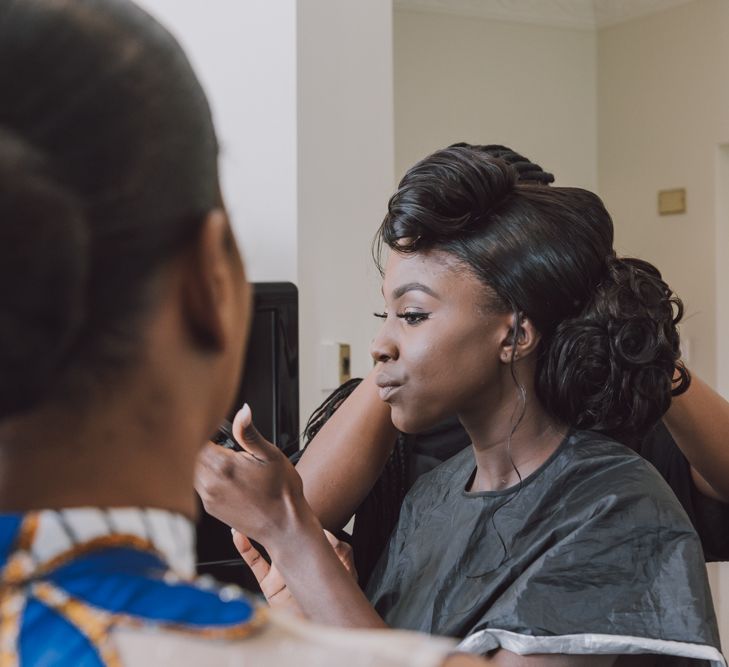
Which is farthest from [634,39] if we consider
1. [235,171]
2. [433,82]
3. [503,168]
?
[503,168]

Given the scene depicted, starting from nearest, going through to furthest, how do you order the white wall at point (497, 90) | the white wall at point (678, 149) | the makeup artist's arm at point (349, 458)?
the makeup artist's arm at point (349, 458), the white wall at point (678, 149), the white wall at point (497, 90)

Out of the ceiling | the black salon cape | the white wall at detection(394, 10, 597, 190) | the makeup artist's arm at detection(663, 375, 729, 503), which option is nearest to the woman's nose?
the black salon cape

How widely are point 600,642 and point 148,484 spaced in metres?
0.86

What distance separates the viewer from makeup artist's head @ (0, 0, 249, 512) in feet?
1.49

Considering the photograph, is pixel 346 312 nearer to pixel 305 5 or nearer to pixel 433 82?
pixel 305 5

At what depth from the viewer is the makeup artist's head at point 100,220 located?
454 mm

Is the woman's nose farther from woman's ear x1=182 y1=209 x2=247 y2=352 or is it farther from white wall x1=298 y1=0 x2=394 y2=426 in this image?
white wall x1=298 y1=0 x2=394 y2=426

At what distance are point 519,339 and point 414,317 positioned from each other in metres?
0.14

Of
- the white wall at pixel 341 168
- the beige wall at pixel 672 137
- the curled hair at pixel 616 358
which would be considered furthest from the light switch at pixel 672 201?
the curled hair at pixel 616 358

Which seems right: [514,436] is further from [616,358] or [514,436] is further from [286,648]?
[286,648]

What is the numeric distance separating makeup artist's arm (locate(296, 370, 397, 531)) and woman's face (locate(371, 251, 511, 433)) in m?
0.28

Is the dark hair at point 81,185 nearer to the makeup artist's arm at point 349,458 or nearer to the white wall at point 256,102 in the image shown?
the makeup artist's arm at point 349,458

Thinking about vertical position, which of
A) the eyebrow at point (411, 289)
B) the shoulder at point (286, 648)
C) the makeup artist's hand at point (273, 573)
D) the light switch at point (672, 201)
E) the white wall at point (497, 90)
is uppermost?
the white wall at point (497, 90)

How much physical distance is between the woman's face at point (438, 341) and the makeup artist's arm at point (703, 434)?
336 mm
